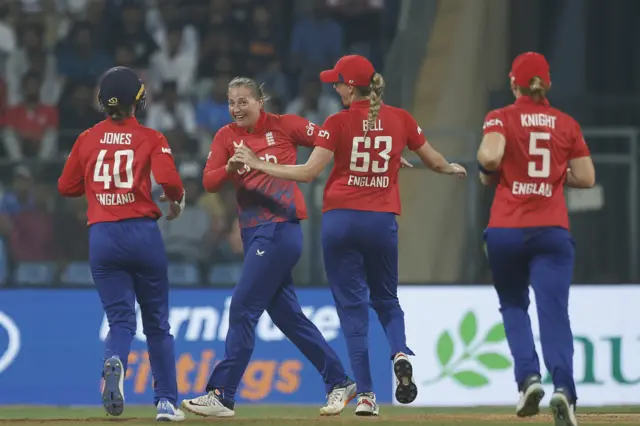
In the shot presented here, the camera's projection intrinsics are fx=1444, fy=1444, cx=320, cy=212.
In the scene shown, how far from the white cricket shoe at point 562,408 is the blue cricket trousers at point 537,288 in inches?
3.8

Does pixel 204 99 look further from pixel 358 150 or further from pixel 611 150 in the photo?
pixel 358 150

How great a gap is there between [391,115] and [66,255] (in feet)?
15.2

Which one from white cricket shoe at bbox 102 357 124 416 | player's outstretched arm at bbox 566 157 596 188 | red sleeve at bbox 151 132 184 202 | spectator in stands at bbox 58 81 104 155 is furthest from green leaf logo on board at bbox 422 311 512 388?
spectator in stands at bbox 58 81 104 155

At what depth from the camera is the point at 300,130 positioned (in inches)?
374

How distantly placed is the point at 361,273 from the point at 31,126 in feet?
25.1

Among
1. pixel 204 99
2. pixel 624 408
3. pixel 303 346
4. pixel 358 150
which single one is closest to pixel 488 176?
pixel 358 150

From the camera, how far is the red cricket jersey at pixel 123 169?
349 inches

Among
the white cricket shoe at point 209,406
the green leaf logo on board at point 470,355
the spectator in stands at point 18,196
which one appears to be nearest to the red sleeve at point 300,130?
the white cricket shoe at point 209,406

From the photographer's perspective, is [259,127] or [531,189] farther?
[259,127]

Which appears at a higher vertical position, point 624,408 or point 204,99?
point 204,99

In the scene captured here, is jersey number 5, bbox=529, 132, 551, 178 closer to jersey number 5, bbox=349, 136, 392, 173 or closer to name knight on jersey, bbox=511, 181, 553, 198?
name knight on jersey, bbox=511, 181, 553, 198

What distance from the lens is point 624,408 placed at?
11.5 meters

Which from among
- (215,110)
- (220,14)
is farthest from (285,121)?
(220,14)

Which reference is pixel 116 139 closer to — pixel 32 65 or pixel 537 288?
pixel 537 288
